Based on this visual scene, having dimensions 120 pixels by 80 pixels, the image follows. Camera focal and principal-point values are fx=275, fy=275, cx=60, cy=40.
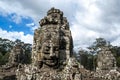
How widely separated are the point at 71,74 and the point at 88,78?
19.0 feet

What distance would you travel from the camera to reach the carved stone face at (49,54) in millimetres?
19625

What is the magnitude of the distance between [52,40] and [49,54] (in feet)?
3.55

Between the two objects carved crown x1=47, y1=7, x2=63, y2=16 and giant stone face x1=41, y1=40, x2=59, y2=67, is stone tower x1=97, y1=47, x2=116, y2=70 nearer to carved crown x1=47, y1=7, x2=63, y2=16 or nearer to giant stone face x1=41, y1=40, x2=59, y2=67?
carved crown x1=47, y1=7, x2=63, y2=16

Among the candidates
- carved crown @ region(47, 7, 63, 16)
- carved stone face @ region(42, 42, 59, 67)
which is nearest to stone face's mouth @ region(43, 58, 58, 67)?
carved stone face @ region(42, 42, 59, 67)

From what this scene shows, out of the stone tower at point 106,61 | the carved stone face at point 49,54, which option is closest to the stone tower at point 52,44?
the carved stone face at point 49,54

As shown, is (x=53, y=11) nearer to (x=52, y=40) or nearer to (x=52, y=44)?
(x=52, y=40)

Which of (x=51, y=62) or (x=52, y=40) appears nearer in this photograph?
(x=51, y=62)

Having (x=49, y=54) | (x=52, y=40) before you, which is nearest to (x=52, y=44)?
(x=52, y=40)

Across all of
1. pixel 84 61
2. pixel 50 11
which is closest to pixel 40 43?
pixel 50 11

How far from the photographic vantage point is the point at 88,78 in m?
19.4

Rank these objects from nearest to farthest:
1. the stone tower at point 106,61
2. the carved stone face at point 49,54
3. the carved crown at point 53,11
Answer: the carved stone face at point 49,54
the carved crown at point 53,11
the stone tower at point 106,61

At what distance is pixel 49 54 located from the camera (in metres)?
19.6

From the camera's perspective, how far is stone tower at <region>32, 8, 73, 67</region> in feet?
64.8

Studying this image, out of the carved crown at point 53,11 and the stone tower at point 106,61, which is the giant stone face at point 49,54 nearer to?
the carved crown at point 53,11
